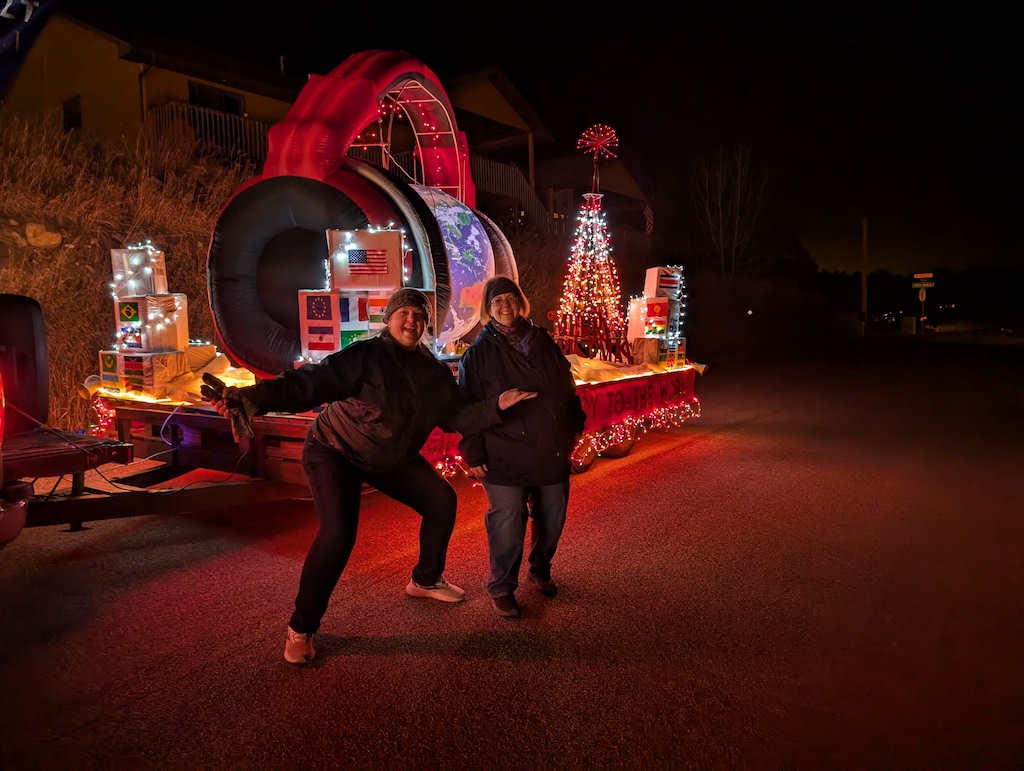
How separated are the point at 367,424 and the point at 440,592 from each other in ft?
3.97

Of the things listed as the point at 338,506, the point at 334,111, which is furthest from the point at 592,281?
the point at 338,506

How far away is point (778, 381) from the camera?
18422 mm

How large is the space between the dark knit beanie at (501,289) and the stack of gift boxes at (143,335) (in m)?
3.50

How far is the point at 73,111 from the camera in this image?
20.0 meters

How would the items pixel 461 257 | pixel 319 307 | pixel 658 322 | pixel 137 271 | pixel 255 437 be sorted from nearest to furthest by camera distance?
pixel 255 437, pixel 319 307, pixel 137 271, pixel 461 257, pixel 658 322

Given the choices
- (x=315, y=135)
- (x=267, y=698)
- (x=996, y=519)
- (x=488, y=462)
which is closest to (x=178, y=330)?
(x=315, y=135)

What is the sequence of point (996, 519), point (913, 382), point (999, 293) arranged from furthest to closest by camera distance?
point (999, 293) → point (913, 382) → point (996, 519)

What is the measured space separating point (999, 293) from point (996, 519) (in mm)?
77874

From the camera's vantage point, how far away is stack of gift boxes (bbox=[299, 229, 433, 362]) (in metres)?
5.85

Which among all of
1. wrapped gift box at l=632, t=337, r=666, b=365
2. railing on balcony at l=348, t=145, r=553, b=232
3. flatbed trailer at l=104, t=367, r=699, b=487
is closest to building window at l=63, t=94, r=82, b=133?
railing on balcony at l=348, t=145, r=553, b=232

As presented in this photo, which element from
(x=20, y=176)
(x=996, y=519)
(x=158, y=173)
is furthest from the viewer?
(x=158, y=173)

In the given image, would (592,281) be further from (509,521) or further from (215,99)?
(215,99)

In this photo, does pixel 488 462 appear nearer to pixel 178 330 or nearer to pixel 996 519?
pixel 178 330

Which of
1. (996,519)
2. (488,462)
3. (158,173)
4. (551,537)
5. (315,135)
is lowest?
(996,519)
